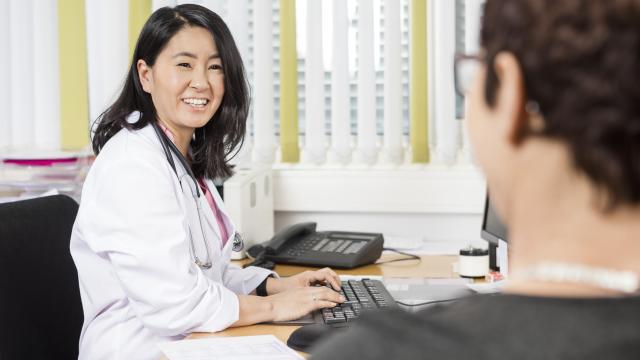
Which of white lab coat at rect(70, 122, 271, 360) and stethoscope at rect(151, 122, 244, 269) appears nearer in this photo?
white lab coat at rect(70, 122, 271, 360)

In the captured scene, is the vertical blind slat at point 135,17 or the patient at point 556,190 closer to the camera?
the patient at point 556,190

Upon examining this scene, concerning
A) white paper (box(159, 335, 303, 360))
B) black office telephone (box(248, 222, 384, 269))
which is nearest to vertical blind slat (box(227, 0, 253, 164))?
black office telephone (box(248, 222, 384, 269))

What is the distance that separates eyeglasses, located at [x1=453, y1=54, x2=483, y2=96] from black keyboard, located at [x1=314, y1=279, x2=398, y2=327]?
84 cm

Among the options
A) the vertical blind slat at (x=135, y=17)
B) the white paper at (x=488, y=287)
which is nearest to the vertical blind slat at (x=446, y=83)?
the white paper at (x=488, y=287)

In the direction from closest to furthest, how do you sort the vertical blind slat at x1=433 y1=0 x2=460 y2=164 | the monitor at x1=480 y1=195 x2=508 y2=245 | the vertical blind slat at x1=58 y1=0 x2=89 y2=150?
1. the monitor at x1=480 y1=195 x2=508 y2=245
2. the vertical blind slat at x1=433 y1=0 x2=460 y2=164
3. the vertical blind slat at x1=58 y1=0 x2=89 y2=150

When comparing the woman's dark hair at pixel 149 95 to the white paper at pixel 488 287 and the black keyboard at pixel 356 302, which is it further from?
the white paper at pixel 488 287

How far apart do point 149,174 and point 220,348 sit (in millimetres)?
400

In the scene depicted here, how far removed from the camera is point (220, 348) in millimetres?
1405

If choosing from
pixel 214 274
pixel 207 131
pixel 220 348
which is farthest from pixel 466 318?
pixel 207 131

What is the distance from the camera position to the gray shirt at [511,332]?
22.8 inches

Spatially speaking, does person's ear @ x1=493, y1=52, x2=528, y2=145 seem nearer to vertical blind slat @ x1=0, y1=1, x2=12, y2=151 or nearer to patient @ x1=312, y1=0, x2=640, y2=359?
patient @ x1=312, y1=0, x2=640, y2=359

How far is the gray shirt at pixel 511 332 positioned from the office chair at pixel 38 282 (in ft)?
3.46

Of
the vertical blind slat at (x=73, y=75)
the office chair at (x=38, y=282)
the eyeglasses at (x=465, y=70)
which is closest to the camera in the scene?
the eyeglasses at (x=465, y=70)

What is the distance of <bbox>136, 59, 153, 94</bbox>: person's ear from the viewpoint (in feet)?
6.12
